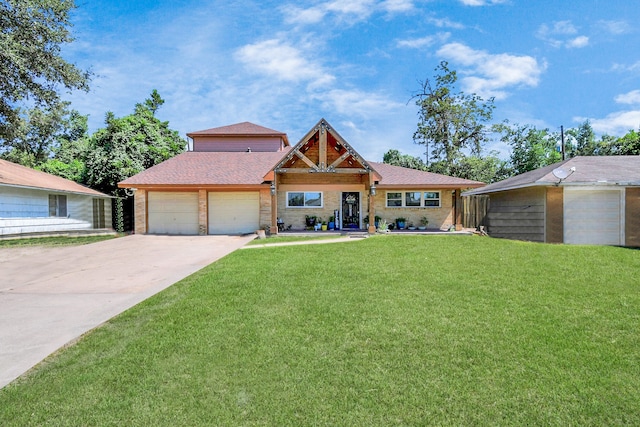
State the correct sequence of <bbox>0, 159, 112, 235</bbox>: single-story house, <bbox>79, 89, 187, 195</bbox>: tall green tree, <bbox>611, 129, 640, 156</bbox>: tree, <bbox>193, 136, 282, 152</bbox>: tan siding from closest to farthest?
1. <bbox>0, 159, 112, 235</bbox>: single-story house
2. <bbox>79, 89, 187, 195</bbox>: tall green tree
3. <bbox>193, 136, 282, 152</bbox>: tan siding
4. <bbox>611, 129, 640, 156</bbox>: tree

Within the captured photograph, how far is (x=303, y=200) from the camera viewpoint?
59.8ft

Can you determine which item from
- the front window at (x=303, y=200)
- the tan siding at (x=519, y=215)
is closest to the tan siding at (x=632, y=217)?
the tan siding at (x=519, y=215)

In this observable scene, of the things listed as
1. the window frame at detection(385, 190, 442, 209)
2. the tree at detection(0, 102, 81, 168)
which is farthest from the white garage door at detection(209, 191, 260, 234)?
the tree at detection(0, 102, 81, 168)

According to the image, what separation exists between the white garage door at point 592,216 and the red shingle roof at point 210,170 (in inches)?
Result: 526

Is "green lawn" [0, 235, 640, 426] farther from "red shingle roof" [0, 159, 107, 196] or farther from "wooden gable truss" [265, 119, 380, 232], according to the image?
"red shingle roof" [0, 159, 107, 196]

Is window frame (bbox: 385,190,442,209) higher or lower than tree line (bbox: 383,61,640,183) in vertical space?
lower

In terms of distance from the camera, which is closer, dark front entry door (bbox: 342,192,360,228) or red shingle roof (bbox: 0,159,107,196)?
red shingle roof (bbox: 0,159,107,196)

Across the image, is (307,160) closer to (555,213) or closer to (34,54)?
(555,213)

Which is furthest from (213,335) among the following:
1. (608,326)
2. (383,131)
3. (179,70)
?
(383,131)

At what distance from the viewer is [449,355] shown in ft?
11.9

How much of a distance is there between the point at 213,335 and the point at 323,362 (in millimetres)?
1502

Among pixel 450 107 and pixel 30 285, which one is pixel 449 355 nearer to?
pixel 30 285

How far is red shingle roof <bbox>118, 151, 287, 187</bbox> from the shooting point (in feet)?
55.4

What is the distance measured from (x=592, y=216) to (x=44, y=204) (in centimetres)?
2615
